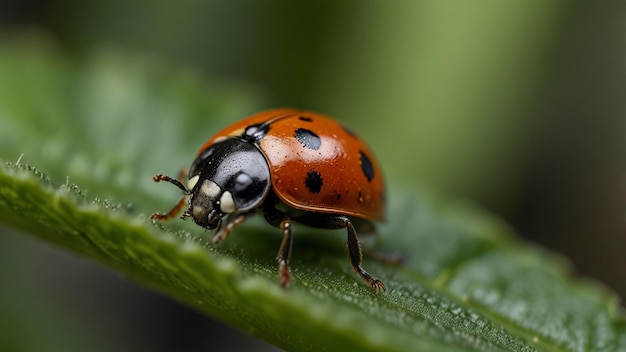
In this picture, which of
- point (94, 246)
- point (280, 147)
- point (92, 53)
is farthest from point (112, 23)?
point (94, 246)

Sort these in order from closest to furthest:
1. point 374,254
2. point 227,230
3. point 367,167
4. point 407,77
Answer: point 227,230 → point 367,167 → point 374,254 → point 407,77

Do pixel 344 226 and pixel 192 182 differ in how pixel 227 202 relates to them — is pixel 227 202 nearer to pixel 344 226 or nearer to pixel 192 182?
pixel 192 182

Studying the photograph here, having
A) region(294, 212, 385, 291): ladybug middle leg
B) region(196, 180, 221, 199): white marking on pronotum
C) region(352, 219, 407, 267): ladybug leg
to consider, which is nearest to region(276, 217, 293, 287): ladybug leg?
region(294, 212, 385, 291): ladybug middle leg

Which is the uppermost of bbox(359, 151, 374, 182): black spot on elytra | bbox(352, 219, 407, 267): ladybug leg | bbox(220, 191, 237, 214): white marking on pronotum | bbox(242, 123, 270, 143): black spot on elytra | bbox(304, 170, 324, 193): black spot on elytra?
bbox(242, 123, 270, 143): black spot on elytra

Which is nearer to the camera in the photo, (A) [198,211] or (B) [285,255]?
(B) [285,255]

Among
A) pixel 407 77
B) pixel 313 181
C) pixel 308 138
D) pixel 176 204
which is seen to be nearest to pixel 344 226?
pixel 313 181

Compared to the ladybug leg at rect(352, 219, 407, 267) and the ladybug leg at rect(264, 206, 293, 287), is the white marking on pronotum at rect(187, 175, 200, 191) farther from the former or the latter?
the ladybug leg at rect(352, 219, 407, 267)

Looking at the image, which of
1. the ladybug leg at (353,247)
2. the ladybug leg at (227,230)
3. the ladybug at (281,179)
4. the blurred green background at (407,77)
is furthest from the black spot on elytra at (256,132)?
the blurred green background at (407,77)
